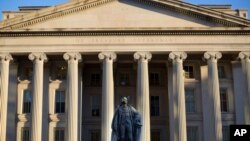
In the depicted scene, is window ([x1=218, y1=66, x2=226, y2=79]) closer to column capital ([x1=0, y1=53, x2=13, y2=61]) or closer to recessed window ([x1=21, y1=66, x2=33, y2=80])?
recessed window ([x1=21, y1=66, x2=33, y2=80])

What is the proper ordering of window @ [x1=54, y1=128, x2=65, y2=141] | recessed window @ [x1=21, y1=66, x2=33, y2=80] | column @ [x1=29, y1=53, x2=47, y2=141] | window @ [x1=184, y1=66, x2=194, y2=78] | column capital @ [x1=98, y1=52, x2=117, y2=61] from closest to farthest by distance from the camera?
column @ [x1=29, y1=53, x2=47, y2=141], column capital @ [x1=98, y1=52, x2=117, y2=61], window @ [x1=54, y1=128, x2=65, y2=141], recessed window @ [x1=21, y1=66, x2=33, y2=80], window @ [x1=184, y1=66, x2=194, y2=78]

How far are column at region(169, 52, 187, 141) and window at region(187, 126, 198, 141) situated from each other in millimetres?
2732

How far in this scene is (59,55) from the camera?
4153 centimetres

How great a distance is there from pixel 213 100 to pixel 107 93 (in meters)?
9.87

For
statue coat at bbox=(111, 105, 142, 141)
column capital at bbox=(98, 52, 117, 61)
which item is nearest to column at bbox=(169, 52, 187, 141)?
column capital at bbox=(98, 52, 117, 61)

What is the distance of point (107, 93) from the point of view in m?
39.0

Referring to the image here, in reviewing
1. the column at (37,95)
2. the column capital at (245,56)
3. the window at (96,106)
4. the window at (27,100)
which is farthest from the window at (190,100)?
the window at (27,100)

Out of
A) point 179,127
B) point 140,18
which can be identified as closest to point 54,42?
point 140,18

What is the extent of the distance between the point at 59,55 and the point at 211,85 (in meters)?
15.0

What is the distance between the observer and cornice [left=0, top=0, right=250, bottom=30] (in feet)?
132

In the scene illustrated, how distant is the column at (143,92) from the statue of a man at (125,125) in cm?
2076

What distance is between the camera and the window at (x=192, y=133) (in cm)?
4202

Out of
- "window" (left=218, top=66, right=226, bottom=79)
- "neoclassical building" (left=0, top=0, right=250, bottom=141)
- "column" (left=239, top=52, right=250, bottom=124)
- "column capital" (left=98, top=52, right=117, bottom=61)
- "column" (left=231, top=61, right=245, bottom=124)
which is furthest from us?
"window" (left=218, top=66, right=226, bottom=79)

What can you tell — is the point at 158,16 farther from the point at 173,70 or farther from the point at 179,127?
the point at 179,127
